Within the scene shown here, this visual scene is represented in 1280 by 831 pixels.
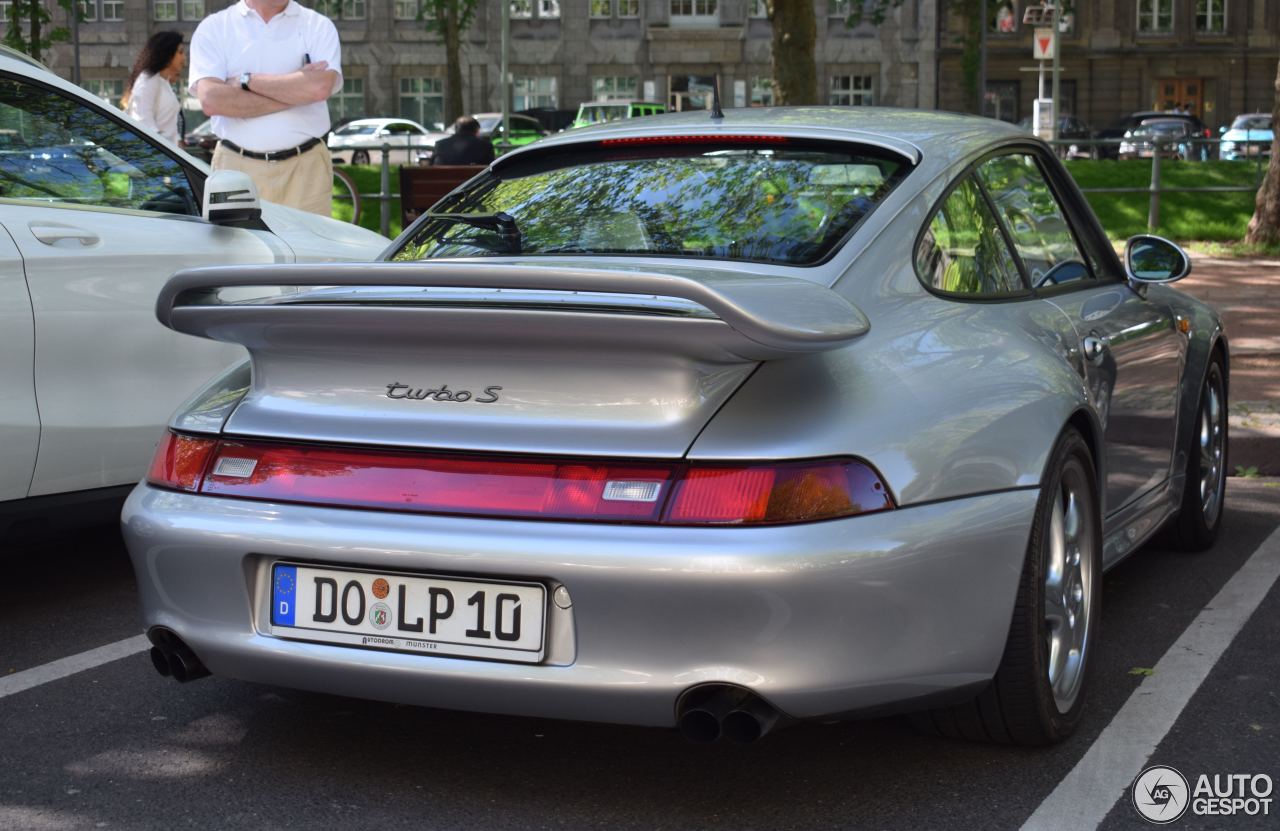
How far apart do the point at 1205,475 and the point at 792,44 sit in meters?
15.3

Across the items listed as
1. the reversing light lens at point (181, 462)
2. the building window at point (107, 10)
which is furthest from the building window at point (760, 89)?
the reversing light lens at point (181, 462)

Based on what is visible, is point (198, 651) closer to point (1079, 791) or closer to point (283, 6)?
point (1079, 791)

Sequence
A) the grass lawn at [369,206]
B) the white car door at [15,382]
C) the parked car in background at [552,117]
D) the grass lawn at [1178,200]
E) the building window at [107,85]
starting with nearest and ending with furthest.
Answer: the white car door at [15,382] → the grass lawn at [369,206] → the grass lawn at [1178,200] → the parked car in background at [552,117] → the building window at [107,85]

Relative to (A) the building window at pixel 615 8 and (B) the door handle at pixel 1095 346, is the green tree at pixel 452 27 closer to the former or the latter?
(A) the building window at pixel 615 8

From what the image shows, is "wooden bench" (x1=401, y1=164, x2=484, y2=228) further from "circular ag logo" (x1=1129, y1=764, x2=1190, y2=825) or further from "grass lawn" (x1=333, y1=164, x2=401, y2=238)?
"circular ag logo" (x1=1129, y1=764, x2=1190, y2=825)

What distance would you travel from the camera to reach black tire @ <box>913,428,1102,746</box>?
337 centimetres

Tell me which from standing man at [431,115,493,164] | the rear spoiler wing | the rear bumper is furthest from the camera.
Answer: standing man at [431,115,493,164]

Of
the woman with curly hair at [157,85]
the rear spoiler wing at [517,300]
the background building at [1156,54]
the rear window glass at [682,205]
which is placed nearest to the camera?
the rear spoiler wing at [517,300]

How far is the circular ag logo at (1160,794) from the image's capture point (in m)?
3.24

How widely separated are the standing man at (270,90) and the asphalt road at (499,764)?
337 cm

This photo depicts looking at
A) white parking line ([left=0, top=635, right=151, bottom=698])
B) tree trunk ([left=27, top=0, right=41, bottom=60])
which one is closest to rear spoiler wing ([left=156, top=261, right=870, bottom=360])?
white parking line ([left=0, top=635, right=151, bottom=698])

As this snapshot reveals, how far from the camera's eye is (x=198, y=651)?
3.33 m

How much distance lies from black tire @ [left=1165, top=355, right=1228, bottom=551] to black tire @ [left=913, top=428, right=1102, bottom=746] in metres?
1.75

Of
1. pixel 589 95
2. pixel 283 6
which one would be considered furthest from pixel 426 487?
pixel 589 95
